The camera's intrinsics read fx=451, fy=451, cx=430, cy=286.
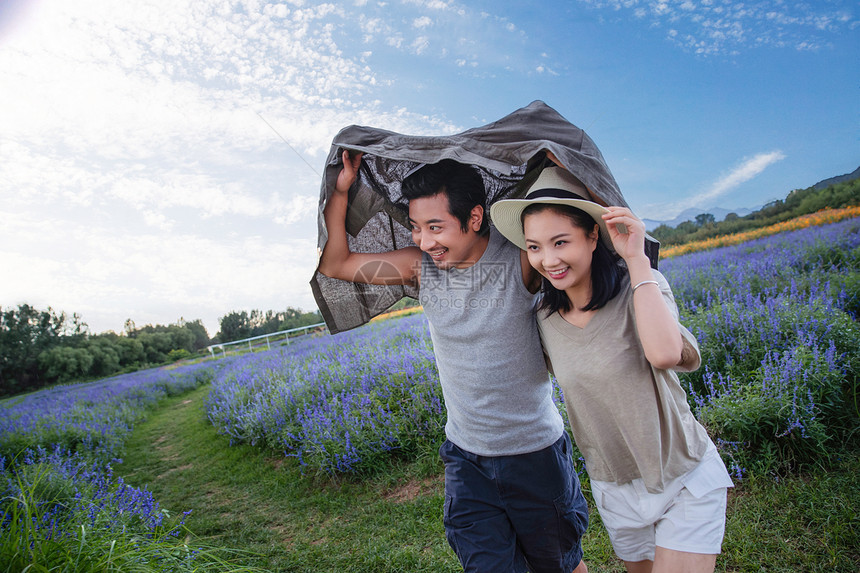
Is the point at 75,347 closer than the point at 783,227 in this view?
No

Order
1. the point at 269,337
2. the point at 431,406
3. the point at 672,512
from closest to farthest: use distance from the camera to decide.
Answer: the point at 672,512 < the point at 431,406 < the point at 269,337

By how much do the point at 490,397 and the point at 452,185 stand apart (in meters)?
0.92

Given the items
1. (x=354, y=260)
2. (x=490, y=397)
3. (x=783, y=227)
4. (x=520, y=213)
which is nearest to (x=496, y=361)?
(x=490, y=397)

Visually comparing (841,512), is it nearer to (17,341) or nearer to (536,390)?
(536,390)

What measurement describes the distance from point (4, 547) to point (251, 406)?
5.04m

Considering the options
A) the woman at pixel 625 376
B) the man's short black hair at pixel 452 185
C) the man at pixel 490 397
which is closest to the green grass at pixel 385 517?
the man at pixel 490 397

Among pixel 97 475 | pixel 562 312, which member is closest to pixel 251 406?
pixel 97 475

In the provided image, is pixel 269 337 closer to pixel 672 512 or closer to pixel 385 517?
pixel 385 517

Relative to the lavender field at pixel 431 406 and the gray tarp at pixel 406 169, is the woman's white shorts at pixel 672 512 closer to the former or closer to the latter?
the gray tarp at pixel 406 169

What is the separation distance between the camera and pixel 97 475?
16.4 ft

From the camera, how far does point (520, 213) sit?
1.74 metres

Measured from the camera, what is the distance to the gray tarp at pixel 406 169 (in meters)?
1.67

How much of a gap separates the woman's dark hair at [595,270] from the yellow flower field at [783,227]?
13057 millimetres

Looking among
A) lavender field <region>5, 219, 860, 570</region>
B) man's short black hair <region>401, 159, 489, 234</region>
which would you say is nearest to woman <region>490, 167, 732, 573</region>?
man's short black hair <region>401, 159, 489, 234</region>
